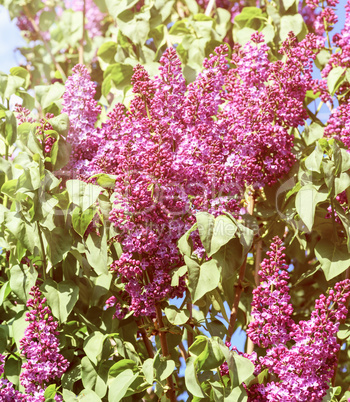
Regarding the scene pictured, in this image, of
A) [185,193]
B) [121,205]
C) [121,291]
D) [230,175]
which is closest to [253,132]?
[230,175]

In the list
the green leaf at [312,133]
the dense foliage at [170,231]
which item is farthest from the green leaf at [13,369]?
the green leaf at [312,133]

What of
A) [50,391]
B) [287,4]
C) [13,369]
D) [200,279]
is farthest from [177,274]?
[287,4]

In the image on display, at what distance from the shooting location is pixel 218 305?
1628 mm

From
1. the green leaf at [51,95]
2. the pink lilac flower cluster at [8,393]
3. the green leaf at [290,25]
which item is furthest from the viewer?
the green leaf at [290,25]

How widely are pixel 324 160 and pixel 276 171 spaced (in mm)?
148

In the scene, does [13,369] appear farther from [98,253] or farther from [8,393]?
[98,253]

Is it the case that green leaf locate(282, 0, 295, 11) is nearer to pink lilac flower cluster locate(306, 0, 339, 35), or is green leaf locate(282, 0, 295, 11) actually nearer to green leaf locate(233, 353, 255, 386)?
pink lilac flower cluster locate(306, 0, 339, 35)

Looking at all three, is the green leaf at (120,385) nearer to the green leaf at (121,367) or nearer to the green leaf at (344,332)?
the green leaf at (121,367)

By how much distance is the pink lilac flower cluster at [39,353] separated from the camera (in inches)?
57.1

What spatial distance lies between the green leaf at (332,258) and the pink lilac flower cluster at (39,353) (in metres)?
0.66

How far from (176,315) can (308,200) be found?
41 centimetres

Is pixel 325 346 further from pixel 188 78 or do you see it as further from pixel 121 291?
pixel 188 78

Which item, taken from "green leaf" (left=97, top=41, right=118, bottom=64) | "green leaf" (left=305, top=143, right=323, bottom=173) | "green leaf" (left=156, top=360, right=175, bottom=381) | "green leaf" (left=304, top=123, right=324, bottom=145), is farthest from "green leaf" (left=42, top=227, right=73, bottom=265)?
"green leaf" (left=97, top=41, right=118, bottom=64)

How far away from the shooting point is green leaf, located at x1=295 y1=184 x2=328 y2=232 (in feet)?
4.87
